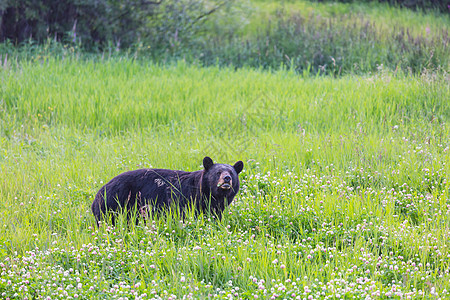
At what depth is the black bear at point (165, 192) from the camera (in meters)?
5.49

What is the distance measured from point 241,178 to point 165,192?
1.43m

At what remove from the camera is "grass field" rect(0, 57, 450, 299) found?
442cm

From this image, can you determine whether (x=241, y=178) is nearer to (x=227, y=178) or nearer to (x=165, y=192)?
(x=165, y=192)

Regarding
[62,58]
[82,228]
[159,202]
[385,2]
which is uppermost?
[385,2]

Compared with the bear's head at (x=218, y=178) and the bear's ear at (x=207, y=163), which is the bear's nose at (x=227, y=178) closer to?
the bear's head at (x=218, y=178)

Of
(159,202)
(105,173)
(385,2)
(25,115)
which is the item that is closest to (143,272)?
(159,202)

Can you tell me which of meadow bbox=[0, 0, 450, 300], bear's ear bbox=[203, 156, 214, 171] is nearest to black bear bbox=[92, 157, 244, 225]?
bear's ear bbox=[203, 156, 214, 171]

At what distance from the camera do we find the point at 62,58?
483 inches

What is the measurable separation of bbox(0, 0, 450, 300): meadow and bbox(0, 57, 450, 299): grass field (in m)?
0.03

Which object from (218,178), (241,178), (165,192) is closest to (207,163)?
(218,178)

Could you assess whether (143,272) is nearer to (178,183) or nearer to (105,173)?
(178,183)

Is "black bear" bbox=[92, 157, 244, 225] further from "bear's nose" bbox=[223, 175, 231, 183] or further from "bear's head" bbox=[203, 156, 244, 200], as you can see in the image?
"bear's nose" bbox=[223, 175, 231, 183]

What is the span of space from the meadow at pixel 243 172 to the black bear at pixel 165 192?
0.18m

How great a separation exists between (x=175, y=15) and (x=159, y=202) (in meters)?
10.4
